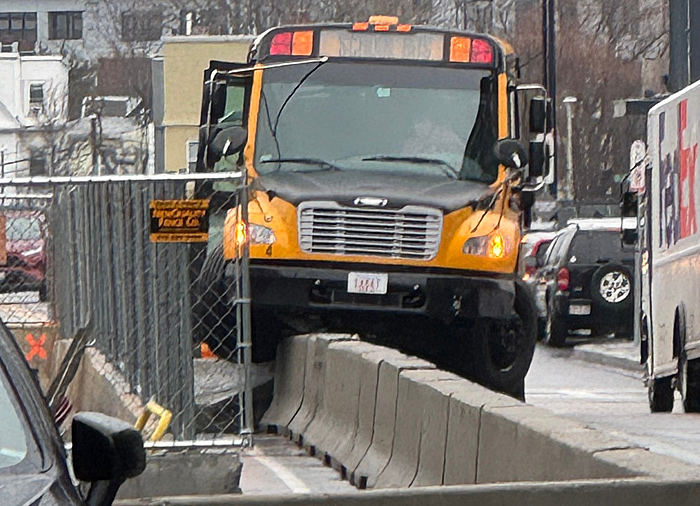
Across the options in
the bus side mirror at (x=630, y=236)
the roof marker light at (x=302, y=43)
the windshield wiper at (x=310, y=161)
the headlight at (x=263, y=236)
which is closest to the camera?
the headlight at (x=263, y=236)

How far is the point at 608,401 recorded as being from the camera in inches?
789

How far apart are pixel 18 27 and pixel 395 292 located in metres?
123

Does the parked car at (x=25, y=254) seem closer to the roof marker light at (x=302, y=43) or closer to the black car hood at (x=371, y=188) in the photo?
the black car hood at (x=371, y=188)

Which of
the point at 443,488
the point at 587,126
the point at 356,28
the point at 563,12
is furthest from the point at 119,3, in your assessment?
the point at 443,488

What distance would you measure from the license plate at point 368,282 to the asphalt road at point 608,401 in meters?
1.94

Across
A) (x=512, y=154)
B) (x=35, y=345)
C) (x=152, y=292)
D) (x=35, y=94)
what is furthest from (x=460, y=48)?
(x=35, y=94)

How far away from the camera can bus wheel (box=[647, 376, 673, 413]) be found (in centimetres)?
1823

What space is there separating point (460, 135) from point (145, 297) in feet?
16.1

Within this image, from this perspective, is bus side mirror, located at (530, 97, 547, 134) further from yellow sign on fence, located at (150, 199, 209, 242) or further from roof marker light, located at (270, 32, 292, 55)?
yellow sign on fence, located at (150, 199, 209, 242)

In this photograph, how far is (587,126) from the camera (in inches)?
2842

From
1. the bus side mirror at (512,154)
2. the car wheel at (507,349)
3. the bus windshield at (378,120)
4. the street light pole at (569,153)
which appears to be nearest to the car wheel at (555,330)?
the car wheel at (507,349)

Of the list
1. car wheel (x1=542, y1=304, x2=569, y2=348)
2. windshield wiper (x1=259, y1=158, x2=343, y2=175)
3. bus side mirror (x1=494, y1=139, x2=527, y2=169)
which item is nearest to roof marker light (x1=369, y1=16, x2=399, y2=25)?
windshield wiper (x1=259, y1=158, x2=343, y2=175)

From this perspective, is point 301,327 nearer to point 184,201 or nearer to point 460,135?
point 460,135

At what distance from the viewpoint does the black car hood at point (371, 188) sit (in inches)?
582
